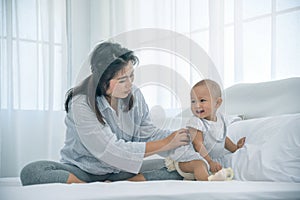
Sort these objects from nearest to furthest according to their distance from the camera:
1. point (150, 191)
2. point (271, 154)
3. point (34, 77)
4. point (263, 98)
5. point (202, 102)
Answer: point (150, 191), point (271, 154), point (202, 102), point (263, 98), point (34, 77)

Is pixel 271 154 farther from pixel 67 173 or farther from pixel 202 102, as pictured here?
pixel 67 173

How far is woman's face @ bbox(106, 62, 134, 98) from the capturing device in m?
0.91

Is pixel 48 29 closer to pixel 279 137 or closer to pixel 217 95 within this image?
pixel 217 95

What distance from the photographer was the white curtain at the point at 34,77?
4.08 feet

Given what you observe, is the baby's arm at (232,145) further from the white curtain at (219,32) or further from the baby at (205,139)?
the white curtain at (219,32)

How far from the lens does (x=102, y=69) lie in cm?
93

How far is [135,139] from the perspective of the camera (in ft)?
3.38

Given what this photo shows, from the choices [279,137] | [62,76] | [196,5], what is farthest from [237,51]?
[62,76]

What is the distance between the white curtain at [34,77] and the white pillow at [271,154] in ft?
1.52

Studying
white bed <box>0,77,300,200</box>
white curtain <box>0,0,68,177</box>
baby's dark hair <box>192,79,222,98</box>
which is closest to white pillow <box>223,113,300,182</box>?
white bed <box>0,77,300,200</box>

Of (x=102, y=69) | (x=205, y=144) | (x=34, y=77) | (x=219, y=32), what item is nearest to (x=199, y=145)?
(x=205, y=144)

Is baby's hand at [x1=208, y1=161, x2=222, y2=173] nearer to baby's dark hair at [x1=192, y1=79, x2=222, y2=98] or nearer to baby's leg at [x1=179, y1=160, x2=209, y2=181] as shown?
baby's leg at [x1=179, y1=160, x2=209, y2=181]

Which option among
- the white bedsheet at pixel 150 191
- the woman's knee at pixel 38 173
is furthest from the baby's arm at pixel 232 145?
the woman's knee at pixel 38 173

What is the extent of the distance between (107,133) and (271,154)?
31cm
